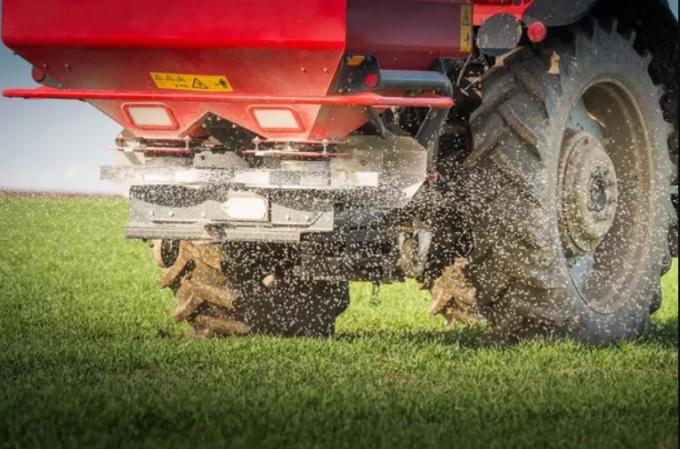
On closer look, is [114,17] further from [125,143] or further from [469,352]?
[469,352]

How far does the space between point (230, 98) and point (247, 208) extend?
49 centimetres

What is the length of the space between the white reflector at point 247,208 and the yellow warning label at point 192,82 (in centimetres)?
47

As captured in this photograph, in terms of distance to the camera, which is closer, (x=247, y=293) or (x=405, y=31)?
(x=405, y=31)

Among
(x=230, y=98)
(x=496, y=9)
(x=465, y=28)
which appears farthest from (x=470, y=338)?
(x=230, y=98)

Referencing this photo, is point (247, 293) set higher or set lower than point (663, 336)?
higher

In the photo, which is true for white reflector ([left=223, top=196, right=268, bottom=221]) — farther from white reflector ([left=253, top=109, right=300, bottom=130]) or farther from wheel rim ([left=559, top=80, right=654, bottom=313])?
wheel rim ([left=559, top=80, right=654, bottom=313])

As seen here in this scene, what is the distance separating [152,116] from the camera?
18.4 ft

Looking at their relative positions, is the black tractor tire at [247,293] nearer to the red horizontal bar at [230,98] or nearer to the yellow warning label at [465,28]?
the red horizontal bar at [230,98]

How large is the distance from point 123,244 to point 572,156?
28.7ft

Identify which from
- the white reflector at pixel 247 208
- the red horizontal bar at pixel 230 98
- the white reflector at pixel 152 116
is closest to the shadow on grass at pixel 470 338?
the white reflector at pixel 247 208

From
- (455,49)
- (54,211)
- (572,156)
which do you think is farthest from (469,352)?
(54,211)

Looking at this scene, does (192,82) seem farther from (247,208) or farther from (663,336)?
(663,336)

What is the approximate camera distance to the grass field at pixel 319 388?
4.02m

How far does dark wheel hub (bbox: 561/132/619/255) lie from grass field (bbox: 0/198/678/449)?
515mm
